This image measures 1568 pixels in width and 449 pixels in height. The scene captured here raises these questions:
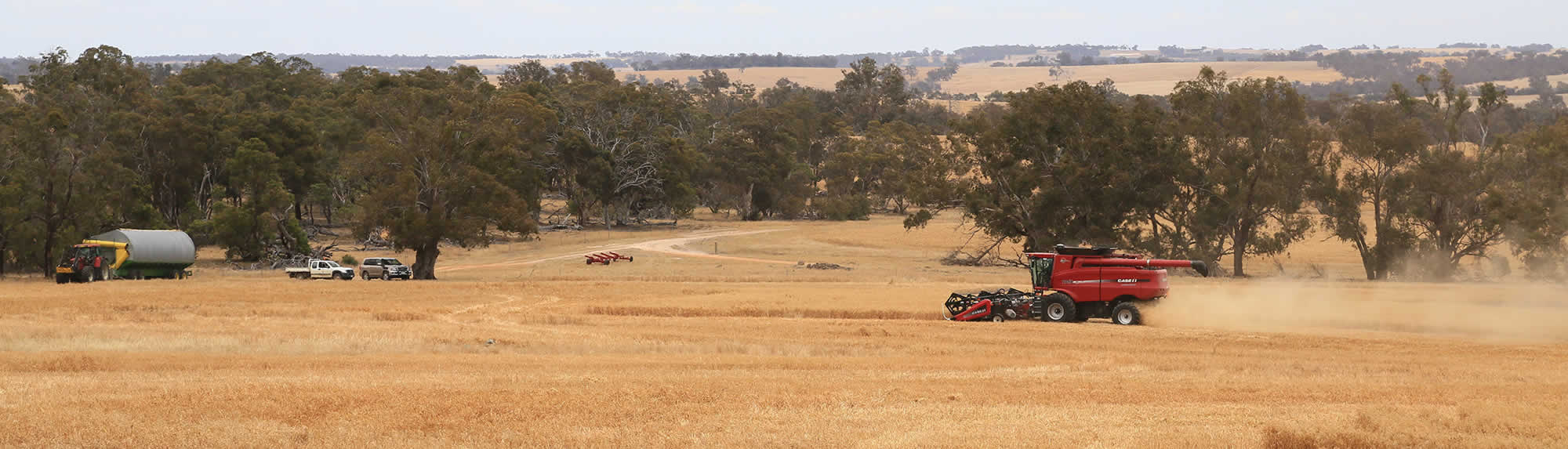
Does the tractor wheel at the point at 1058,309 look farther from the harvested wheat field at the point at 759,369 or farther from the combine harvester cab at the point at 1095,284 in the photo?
the harvested wheat field at the point at 759,369

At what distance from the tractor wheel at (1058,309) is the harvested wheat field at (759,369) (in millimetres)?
2162

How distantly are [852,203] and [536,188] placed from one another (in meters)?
36.4

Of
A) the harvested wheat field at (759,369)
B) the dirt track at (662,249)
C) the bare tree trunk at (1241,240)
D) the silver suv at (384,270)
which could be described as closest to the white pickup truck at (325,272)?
the silver suv at (384,270)

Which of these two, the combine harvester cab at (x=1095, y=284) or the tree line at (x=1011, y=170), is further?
the tree line at (x=1011, y=170)

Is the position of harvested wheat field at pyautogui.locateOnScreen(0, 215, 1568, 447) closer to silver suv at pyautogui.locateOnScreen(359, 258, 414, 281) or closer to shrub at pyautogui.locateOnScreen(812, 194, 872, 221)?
silver suv at pyautogui.locateOnScreen(359, 258, 414, 281)

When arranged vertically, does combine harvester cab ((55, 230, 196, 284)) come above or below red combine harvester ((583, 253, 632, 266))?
above

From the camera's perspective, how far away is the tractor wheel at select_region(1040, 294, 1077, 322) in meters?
37.8

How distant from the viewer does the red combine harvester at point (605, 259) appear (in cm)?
7956

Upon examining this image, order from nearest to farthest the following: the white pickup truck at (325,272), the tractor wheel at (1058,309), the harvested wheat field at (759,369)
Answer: the harvested wheat field at (759,369) < the tractor wheel at (1058,309) < the white pickup truck at (325,272)

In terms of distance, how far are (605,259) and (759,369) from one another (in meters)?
56.8

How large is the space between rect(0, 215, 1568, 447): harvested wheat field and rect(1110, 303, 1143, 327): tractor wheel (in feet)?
3.20

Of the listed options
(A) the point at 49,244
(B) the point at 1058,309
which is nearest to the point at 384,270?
(A) the point at 49,244

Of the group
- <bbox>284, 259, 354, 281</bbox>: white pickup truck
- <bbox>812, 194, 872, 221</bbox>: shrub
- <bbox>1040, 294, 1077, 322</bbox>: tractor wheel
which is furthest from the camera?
<bbox>812, 194, 872, 221</bbox>: shrub

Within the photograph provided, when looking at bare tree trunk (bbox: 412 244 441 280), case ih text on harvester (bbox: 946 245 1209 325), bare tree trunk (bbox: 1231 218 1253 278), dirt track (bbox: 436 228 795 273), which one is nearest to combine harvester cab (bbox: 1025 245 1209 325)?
case ih text on harvester (bbox: 946 245 1209 325)
